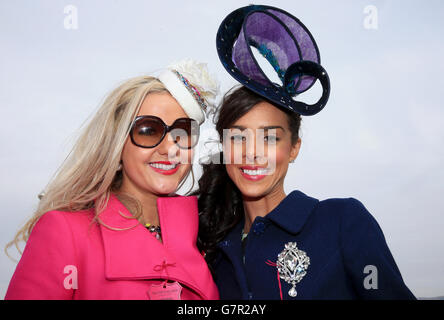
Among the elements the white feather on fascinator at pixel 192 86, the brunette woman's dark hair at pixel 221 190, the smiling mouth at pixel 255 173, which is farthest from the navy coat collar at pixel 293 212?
the white feather on fascinator at pixel 192 86

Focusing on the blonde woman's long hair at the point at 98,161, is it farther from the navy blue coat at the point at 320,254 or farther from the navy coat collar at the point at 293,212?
the navy coat collar at the point at 293,212

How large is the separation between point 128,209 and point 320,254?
1.47 metres

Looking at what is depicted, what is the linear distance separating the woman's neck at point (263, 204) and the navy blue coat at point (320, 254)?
0.52 ft

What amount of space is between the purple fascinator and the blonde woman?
29cm

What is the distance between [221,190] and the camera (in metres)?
4.01

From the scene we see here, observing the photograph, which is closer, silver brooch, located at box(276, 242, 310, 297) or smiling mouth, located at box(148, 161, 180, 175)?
silver brooch, located at box(276, 242, 310, 297)

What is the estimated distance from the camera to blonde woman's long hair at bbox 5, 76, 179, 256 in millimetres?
3062

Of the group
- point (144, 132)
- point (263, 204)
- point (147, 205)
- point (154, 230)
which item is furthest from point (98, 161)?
point (263, 204)

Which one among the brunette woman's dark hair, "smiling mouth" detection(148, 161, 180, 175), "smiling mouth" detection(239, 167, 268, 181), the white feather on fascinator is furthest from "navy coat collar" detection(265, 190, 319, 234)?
the white feather on fascinator

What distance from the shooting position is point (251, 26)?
342 centimetres

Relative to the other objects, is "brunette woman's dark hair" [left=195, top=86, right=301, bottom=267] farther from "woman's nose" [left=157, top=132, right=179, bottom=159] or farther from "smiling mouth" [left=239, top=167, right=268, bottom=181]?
"woman's nose" [left=157, top=132, right=179, bottom=159]
